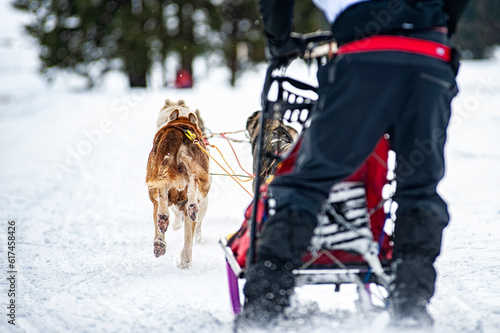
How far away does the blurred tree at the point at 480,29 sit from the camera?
29.1 meters

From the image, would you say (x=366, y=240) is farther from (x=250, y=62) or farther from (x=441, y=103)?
(x=250, y=62)

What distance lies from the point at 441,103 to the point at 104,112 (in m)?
14.1

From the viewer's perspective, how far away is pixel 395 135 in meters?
1.82

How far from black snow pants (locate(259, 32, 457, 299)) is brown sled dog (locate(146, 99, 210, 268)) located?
1.77 m

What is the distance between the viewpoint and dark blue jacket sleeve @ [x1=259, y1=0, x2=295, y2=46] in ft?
6.16

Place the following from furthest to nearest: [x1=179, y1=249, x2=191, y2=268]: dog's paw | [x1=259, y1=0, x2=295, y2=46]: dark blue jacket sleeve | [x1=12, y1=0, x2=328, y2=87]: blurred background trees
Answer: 1. [x1=12, y1=0, x2=328, y2=87]: blurred background trees
2. [x1=179, y1=249, x2=191, y2=268]: dog's paw
3. [x1=259, y1=0, x2=295, y2=46]: dark blue jacket sleeve

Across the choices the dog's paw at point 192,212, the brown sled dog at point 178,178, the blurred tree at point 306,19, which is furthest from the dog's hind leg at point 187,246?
the blurred tree at point 306,19

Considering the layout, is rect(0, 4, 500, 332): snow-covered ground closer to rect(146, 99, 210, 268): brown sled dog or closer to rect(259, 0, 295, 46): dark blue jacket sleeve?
rect(146, 99, 210, 268): brown sled dog

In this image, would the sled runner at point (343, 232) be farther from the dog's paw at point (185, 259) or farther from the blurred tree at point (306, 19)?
the blurred tree at point (306, 19)

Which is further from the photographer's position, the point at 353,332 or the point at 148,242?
the point at 148,242

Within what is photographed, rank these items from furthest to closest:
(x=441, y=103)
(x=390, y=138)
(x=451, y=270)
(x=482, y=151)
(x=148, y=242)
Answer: (x=482, y=151), (x=148, y=242), (x=451, y=270), (x=390, y=138), (x=441, y=103)

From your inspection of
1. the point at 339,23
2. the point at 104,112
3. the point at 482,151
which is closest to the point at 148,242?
the point at 339,23

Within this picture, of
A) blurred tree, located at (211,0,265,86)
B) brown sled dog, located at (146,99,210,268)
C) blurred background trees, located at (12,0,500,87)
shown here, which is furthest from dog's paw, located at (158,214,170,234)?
blurred tree, located at (211,0,265,86)

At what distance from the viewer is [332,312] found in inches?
82.8
